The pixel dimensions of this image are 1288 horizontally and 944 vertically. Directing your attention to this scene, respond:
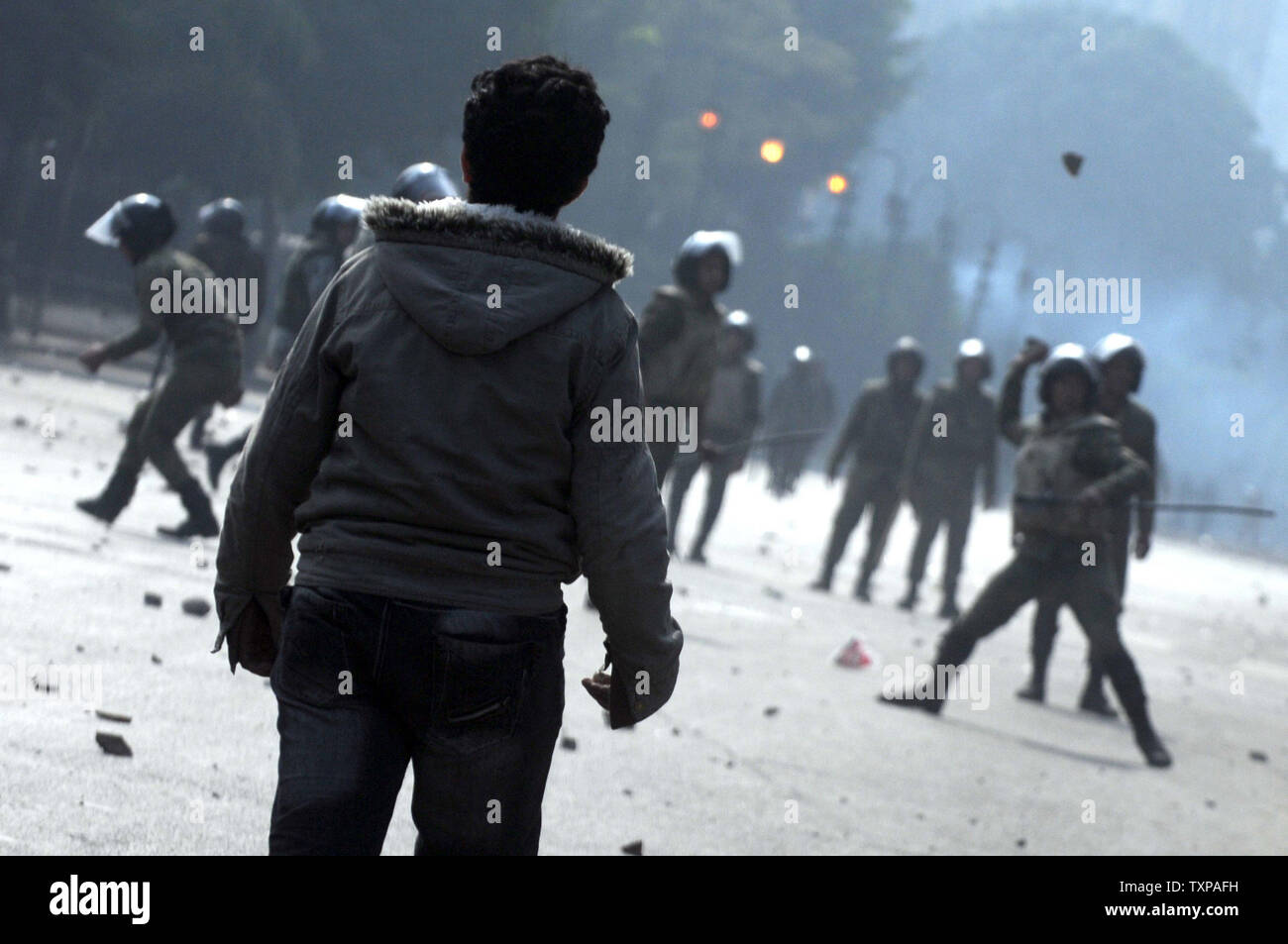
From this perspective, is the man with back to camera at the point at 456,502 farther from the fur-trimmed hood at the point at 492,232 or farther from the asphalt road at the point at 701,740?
the asphalt road at the point at 701,740

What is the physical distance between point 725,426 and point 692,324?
497cm

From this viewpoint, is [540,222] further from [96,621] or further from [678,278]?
[678,278]

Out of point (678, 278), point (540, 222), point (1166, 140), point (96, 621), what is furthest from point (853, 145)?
point (540, 222)

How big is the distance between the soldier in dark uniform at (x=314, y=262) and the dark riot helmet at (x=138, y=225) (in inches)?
24.9

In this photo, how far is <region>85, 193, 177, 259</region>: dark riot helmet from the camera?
10.4 m

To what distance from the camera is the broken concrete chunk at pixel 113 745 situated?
5.78m

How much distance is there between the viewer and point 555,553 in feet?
10.8


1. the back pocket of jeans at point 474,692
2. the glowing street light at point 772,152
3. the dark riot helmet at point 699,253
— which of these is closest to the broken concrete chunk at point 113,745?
the back pocket of jeans at point 474,692

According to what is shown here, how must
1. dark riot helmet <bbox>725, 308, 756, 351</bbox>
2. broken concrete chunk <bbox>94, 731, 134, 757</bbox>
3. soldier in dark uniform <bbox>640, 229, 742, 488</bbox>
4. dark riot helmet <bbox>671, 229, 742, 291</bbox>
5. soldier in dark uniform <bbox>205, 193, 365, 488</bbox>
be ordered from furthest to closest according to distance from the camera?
dark riot helmet <bbox>725, 308, 756, 351</bbox>
dark riot helmet <bbox>671, 229, 742, 291</bbox>
soldier in dark uniform <bbox>640, 229, 742, 488</bbox>
soldier in dark uniform <bbox>205, 193, 365, 488</bbox>
broken concrete chunk <bbox>94, 731, 134, 757</bbox>

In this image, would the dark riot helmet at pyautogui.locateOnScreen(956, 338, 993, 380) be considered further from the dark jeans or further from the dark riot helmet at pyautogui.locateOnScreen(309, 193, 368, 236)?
the dark jeans

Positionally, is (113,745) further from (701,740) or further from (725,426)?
(725,426)

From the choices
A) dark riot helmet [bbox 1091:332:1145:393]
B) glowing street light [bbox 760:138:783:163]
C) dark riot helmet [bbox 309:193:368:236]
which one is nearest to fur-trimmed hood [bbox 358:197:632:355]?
dark riot helmet [bbox 309:193:368:236]

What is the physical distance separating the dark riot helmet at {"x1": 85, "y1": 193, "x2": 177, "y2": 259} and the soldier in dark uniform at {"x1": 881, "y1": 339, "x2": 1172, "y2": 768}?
162 inches
